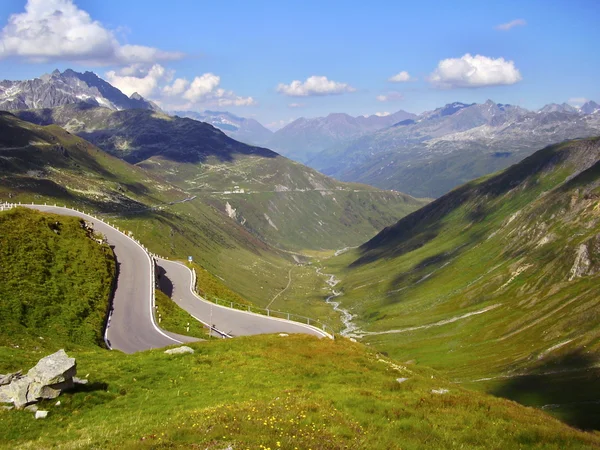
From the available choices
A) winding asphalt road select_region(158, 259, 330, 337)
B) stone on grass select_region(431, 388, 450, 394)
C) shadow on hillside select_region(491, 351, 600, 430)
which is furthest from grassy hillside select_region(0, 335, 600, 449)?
shadow on hillside select_region(491, 351, 600, 430)

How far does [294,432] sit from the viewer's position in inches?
950

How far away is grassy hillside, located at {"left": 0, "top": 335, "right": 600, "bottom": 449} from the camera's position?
78.4ft

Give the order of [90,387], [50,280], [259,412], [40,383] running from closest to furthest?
1. [259,412]
2. [40,383]
3. [90,387]
4. [50,280]

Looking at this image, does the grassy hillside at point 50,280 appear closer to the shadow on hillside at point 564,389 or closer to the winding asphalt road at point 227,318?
the winding asphalt road at point 227,318

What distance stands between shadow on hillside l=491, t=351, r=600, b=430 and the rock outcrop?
5134cm

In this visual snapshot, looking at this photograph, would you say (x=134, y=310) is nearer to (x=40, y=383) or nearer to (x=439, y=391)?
(x=40, y=383)

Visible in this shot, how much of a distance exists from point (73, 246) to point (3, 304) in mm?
22318

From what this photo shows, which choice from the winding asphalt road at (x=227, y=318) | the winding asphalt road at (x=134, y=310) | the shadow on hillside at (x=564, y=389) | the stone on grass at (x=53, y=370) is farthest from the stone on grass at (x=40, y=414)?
the shadow on hillside at (x=564, y=389)

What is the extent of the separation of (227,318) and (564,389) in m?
52.2

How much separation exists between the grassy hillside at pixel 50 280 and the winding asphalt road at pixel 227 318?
571 inches

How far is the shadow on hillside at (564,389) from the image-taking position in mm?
60562

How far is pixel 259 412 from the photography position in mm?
26844

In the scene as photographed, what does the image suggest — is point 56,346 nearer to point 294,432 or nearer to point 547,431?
point 294,432

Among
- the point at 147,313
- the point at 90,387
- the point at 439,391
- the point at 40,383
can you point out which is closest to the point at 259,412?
the point at 90,387
